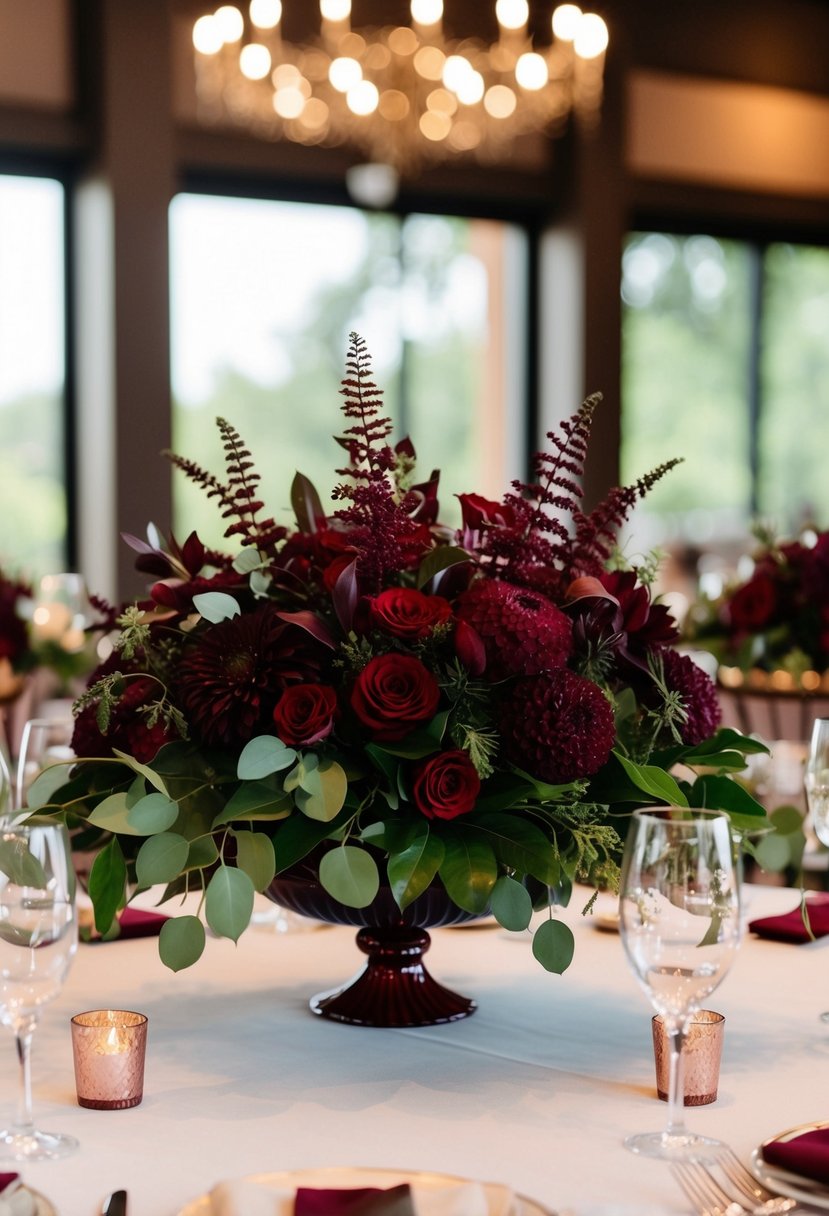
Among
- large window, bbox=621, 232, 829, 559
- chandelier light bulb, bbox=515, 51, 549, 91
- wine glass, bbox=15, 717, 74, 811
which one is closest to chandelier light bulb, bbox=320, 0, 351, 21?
chandelier light bulb, bbox=515, 51, 549, 91

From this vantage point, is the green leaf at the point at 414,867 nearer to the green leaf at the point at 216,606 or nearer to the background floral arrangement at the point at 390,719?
the background floral arrangement at the point at 390,719

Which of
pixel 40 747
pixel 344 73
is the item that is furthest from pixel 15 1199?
pixel 344 73

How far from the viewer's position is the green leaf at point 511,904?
1.25 m

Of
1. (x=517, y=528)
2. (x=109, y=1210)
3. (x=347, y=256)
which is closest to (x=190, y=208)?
(x=347, y=256)

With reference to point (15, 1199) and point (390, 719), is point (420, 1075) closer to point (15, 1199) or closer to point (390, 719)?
point (390, 719)

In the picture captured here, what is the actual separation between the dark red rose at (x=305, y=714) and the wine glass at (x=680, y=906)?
31 cm

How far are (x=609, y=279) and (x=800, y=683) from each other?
4.03m

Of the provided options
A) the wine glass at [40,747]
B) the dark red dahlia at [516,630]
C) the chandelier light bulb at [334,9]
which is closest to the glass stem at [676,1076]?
the dark red dahlia at [516,630]

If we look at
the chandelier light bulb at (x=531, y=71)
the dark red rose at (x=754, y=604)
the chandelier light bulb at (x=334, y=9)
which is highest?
the chandelier light bulb at (x=334, y=9)

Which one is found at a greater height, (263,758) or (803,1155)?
(263,758)

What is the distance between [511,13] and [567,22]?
198mm

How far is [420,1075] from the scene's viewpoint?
128cm

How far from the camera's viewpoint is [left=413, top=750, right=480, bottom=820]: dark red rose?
4.06 ft

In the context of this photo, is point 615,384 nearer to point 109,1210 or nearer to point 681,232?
point 681,232
